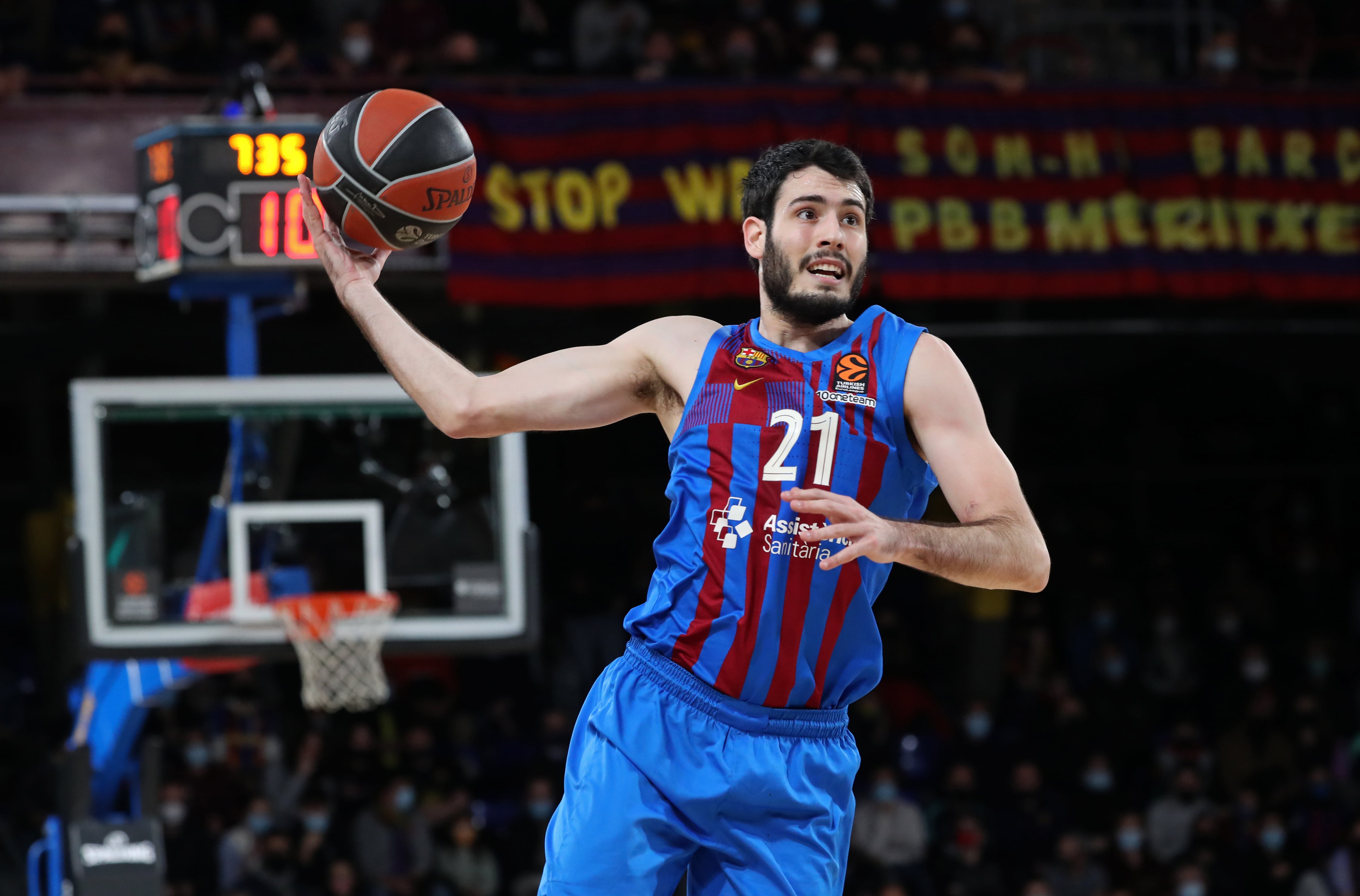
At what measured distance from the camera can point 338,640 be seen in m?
8.22

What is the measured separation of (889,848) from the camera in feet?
42.1

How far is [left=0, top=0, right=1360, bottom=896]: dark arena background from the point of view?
12.4m

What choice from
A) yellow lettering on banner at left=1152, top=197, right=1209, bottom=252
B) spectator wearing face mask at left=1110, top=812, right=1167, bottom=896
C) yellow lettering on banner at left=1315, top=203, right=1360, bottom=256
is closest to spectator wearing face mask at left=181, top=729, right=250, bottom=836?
spectator wearing face mask at left=1110, top=812, right=1167, bottom=896

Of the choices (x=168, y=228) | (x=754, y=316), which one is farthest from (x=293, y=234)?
(x=754, y=316)

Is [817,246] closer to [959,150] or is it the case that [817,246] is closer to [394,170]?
[394,170]

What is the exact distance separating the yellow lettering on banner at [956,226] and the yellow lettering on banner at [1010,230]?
156mm

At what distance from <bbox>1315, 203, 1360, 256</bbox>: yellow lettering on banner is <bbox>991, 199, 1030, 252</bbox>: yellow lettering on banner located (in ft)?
7.48

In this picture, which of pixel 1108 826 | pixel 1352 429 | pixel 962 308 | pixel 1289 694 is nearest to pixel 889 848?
pixel 1108 826

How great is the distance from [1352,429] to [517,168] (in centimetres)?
964

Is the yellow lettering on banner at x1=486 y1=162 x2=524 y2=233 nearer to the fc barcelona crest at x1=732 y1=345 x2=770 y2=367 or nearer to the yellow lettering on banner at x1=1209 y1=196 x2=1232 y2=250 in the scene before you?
the yellow lettering on banner at x1=1209 y1=196 x2=1232 y2=250

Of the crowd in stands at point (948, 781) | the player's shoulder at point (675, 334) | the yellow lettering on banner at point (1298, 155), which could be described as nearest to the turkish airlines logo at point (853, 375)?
the player's shoulder at point (675, 334)

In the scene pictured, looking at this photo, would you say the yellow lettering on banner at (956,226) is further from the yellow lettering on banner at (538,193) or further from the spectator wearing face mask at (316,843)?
the spectator wearing face mask at (316,843)

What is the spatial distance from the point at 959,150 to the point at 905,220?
0.65m

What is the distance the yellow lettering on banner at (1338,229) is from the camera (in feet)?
44.4
